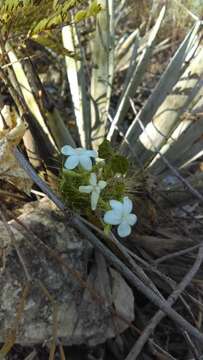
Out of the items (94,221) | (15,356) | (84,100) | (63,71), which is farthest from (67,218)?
(63,71)

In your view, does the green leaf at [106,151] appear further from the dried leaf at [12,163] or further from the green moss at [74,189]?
the dried leaf at [12,163]

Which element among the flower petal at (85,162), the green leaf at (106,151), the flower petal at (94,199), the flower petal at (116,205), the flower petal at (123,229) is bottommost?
the flower petal at (123,229)

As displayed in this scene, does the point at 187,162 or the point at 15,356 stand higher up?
the point at 187,162

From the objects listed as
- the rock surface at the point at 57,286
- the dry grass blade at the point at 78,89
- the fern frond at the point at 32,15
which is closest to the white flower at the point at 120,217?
the rock surface at the point at 57,286

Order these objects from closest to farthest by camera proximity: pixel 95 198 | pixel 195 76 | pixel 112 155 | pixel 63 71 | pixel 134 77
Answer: pixel 95 198 → pixel 112 155 → pixel 195 76 → pixel 134 77 → pixel 63 71

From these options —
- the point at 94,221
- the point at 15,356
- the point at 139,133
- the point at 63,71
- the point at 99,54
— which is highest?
the point at 63,71

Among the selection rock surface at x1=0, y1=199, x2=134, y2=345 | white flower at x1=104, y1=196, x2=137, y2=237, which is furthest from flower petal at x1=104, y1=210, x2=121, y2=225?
rock surface at x1=0, y1=199, x2=134, y2=345

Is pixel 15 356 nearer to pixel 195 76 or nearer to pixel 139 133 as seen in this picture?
pixel 139 133
